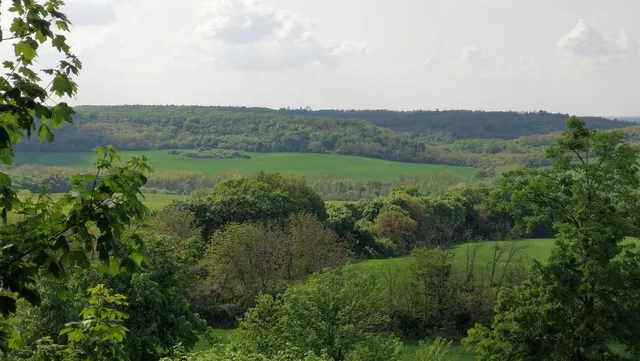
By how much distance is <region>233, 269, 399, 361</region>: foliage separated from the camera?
91.5ft

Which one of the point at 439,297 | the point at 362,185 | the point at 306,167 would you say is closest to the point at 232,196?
the point at 439,297

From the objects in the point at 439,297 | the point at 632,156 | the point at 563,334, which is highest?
the point at 632,156

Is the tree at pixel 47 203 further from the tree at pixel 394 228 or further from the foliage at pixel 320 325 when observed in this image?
the tree at pixel 394 228

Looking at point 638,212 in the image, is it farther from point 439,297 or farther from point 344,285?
point 439,297

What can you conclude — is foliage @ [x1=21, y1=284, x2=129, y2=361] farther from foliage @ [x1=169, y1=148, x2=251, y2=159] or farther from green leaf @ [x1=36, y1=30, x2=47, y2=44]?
foliage @ [x1=169, y1=148, x2=251, y2=159]

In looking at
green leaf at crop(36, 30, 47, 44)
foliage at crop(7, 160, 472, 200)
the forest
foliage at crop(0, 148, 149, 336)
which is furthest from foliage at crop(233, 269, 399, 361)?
foliage at crop(7, 160, 472, 200)

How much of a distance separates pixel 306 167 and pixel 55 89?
139m

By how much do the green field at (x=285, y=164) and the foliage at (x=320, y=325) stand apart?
100.0 m

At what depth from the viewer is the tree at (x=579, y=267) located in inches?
1021

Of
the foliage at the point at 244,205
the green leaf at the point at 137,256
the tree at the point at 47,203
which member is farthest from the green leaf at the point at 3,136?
the foliage at the point at 244,205

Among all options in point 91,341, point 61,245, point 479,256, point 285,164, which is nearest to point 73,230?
point 61,245

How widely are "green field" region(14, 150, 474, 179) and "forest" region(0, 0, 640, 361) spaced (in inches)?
1671

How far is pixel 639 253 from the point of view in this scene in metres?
27.2

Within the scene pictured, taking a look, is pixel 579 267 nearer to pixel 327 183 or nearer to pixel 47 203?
pixel 47 203
